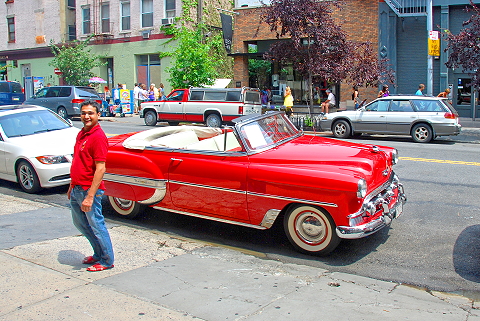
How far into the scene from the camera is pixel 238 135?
6367 mm

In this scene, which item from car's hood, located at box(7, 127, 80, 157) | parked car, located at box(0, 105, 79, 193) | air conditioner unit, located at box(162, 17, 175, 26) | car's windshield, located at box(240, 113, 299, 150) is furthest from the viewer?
air conditioner unit, located at box(162, 17, 175, 26)

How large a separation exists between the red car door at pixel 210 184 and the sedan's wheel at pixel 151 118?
16.1m

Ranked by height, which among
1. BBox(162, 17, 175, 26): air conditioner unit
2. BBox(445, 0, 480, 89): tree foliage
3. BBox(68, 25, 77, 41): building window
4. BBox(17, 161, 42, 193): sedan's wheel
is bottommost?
BBox(17, 161, 42, 193): sedan's wheel

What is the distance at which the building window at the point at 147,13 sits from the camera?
3184cm

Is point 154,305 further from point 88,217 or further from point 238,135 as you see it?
point 238,135

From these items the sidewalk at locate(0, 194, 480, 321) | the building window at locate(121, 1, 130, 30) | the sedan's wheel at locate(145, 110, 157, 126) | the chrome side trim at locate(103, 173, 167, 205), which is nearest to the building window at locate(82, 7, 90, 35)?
the building window at locate(121, 1, 130, 30)

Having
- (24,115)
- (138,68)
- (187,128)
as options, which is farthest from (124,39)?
(187,128)

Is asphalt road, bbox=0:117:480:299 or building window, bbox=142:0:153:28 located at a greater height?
building window, bbox=142:0:153:28

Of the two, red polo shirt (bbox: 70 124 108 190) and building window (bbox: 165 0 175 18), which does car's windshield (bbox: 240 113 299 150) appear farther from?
building window (bbox: 165 0 175 18)

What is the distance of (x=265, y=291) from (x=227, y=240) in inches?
74.1

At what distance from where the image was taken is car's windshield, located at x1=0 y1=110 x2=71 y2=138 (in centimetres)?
980

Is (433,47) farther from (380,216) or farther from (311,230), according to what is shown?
(311,230)

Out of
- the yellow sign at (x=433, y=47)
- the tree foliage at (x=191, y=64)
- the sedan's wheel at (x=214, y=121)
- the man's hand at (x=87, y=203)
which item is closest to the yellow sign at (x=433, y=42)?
the yellow sign at (x=433, y=47)

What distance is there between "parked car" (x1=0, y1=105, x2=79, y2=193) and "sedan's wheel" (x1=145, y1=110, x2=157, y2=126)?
1207 centimetres
